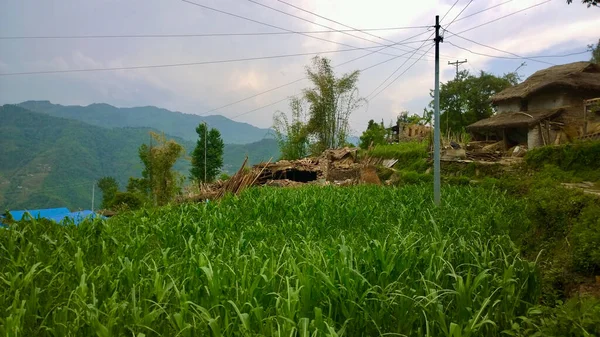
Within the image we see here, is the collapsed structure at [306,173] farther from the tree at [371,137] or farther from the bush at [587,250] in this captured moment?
the bush at [587,250]

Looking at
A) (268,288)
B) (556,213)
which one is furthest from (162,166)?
(268,288)

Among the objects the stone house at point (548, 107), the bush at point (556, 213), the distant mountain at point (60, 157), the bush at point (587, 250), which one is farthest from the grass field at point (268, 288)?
the distant mountain at point (60, 157)

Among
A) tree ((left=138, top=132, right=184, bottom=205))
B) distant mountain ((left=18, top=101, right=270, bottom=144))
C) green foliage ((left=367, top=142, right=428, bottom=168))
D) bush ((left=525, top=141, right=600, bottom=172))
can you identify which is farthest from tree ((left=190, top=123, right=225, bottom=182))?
distant mountain ((left=18, top=101, right=270, bottom=144))

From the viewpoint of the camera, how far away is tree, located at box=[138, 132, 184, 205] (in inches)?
1134

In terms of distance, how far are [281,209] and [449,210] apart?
10.2ft

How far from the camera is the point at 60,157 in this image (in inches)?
2534

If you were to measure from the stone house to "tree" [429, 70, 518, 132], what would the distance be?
9.78 metres

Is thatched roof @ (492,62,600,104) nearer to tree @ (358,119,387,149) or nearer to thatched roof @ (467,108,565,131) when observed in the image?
thatched roof @ (467,108,565,131)

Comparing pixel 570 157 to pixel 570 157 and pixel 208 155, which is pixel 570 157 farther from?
pixel 208 155

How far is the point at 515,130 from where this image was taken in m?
18.2

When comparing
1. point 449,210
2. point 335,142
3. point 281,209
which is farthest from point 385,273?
point 335,142

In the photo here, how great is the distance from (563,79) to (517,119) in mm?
2410

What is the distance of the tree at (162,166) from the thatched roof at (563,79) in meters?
22.6

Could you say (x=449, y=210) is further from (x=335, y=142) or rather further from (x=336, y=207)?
(x=335, y=142)
